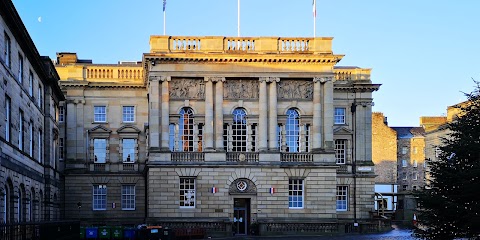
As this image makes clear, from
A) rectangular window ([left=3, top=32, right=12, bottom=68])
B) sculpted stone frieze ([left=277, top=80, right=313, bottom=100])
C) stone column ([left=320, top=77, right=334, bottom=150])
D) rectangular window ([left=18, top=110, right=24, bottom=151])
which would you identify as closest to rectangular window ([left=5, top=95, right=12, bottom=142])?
rectangular window ([left=3, top=32, right=12, bottom=68])

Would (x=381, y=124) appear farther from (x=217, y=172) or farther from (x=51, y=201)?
(x=51, y=201)

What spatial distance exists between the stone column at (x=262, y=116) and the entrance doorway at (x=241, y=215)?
3.97 meters

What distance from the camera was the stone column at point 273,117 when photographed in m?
55.6

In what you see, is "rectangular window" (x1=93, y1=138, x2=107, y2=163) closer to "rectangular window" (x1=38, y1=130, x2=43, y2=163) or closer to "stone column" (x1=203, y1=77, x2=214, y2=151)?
"stone column" (x1=203, y1=77, x2=214, y2=151)

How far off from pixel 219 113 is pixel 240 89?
7.64 ft

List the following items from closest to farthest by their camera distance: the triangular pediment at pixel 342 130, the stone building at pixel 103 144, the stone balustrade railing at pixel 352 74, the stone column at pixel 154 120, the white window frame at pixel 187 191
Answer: the stone column at pixel 154 120, the white window frame at pixel 187 191, the stone building at pixel 103 144, the triangular pediment at pixel 342 130, the stone balustrade railing at pixel 352 74

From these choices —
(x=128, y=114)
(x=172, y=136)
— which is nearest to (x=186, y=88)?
(x=172, y=136)

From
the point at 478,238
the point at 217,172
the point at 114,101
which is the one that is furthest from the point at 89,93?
the point at 478,238

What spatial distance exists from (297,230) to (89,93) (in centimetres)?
2137

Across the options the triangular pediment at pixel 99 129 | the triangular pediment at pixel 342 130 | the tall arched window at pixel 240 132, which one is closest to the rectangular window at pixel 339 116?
the triangular pediment at pixel 342 130

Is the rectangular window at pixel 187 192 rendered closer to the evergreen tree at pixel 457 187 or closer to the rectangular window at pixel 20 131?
the rectangular window at pixel 20 131

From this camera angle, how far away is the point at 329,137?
5606cm

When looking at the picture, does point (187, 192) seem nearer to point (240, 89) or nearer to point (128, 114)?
point (240, 89)

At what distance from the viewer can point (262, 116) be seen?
5562 cm
